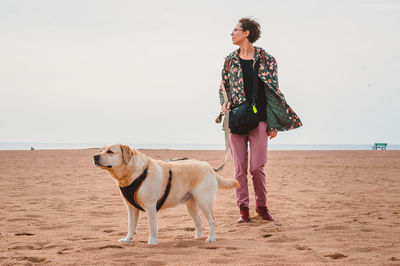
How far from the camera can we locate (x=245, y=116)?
5746 mm

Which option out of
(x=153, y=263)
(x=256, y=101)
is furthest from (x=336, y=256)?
(x=256, y=101)

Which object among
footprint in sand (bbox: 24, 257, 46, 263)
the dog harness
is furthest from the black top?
footprint in sand (bbox: 24, 257, 46, 263)

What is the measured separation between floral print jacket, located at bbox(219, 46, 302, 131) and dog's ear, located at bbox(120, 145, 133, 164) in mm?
1929

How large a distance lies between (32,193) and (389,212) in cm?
715

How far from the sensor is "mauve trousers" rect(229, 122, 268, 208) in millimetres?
5891

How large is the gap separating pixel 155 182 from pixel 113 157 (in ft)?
1.66

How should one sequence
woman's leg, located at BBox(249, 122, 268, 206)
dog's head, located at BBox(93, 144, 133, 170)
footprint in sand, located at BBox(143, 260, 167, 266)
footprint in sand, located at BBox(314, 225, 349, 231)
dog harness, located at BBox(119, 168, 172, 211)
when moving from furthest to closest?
woman's leg, located at BBox(249, 122, 268, 206), footprint in sand, located at BBox(314, 225, 349, 231), dog harness, located at BBox(119, 168, 172, 211), dog's head, located at BBox(93, 144, 133, 170), footprint in sand, located at BBox(143, 260, 167, 266)

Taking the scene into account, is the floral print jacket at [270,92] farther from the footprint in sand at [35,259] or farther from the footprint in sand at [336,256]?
the footprint in sand at [35,259]

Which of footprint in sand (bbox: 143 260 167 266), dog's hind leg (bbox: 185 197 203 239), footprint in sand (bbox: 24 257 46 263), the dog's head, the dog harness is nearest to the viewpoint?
footprint in sand (bbox: 143 260 167 266)

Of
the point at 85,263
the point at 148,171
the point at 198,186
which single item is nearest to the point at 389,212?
the point at 198,186

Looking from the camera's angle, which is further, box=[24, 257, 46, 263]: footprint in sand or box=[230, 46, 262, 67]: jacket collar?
box=[230, 46, 262, 67]: jacket collar

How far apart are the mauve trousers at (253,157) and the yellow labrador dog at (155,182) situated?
3.07 feet

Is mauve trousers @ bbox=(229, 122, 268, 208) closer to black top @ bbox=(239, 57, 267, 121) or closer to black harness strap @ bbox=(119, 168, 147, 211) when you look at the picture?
black top @ bbox=(239, 57, 267, 121)

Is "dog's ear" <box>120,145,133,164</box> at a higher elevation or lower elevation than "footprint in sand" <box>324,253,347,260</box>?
higher
